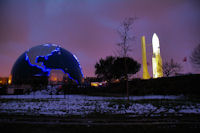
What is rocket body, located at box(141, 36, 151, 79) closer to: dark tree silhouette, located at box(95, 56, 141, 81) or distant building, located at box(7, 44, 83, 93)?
dark tree silhouette, located at box(95, 56, 141, 81)

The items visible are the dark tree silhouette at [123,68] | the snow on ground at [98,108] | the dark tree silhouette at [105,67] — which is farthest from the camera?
the dark tree silhouette at [105,67]

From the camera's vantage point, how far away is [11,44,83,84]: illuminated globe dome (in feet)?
145

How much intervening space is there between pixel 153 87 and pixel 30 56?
40423mm

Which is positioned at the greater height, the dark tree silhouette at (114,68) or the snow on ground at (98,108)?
the dark tree silhouette at (114,68)

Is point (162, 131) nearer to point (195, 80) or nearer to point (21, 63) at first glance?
point (195, 80)

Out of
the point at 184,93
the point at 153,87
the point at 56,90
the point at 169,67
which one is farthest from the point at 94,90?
the point at 169,67

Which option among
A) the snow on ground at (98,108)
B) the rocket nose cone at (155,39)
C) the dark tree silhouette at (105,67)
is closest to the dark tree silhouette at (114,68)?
the dark tree silhouette at (105,67)

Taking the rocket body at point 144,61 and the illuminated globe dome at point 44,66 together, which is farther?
the rocket body at point 144,61

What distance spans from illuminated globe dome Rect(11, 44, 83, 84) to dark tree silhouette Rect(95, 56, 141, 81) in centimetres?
1054

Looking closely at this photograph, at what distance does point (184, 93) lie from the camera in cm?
2217

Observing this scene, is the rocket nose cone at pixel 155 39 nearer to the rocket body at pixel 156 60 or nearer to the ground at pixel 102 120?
the rocket body at pixel 156 60

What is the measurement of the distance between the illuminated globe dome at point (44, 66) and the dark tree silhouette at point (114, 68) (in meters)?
10.5

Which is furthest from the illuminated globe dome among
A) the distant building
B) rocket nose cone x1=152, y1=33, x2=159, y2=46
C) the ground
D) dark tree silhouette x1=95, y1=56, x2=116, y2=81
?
the ground

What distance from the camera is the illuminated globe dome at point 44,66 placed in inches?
1736
